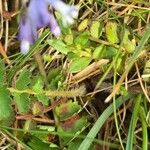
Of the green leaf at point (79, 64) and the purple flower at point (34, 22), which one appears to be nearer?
the purple flower at point (34, 22)

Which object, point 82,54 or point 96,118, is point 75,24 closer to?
point 82,54

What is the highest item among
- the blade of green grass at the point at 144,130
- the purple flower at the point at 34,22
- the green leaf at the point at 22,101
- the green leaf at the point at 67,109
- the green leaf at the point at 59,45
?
the purple flower at the point at 34,22

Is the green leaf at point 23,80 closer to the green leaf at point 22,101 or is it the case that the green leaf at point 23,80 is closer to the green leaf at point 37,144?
the green leaf at point 22,101

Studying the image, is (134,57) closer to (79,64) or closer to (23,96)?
(79,64)

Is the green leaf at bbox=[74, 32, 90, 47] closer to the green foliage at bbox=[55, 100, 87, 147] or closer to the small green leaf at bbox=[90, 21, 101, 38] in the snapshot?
the small green leaf at bbox=[90, 21, 101, 38]

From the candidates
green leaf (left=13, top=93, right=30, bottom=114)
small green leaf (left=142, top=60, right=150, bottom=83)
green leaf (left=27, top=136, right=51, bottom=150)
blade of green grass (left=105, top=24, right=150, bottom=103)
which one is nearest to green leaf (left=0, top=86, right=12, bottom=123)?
green leaf (left=13, top=93, right=30, bottom=114)

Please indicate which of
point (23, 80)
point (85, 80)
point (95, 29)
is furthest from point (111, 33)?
point (23, 80)

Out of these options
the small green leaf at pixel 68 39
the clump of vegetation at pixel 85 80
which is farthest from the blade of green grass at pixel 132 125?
the small green leaf at pixel 68 39

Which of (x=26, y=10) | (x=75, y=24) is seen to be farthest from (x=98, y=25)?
(x=26, y=10)
